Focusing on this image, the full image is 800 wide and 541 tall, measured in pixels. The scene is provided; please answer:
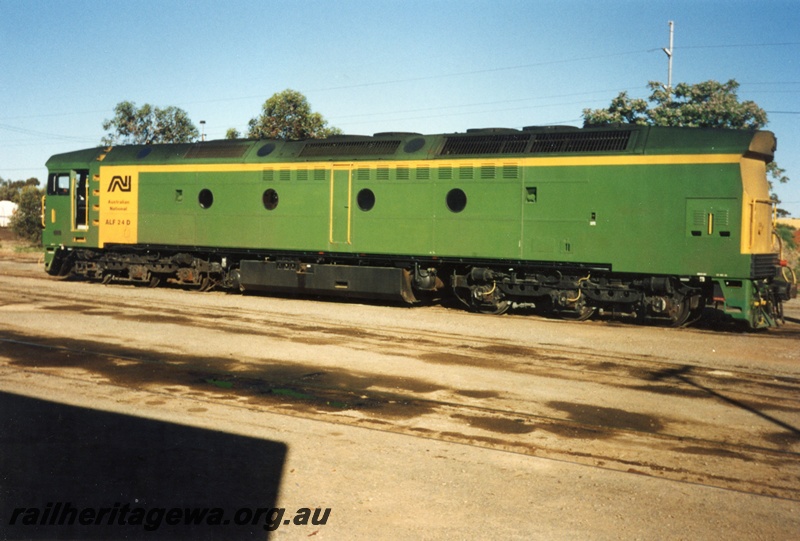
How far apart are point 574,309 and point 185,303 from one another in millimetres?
10020

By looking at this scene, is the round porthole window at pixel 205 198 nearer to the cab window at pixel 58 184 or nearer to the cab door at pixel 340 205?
the cab door at pixel 340 205

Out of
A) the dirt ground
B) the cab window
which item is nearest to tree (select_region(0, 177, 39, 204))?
the cab window

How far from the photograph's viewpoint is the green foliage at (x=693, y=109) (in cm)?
3419

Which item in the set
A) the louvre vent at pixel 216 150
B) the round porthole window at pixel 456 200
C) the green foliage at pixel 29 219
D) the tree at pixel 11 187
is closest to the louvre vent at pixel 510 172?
the round porthole window at pixel 456 200

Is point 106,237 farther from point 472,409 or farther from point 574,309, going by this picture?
point 472,409

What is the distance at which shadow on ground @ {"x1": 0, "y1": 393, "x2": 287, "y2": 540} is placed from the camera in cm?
561

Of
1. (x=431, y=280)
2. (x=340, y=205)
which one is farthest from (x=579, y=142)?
(x=340, y=205)

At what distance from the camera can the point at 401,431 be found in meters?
8.44

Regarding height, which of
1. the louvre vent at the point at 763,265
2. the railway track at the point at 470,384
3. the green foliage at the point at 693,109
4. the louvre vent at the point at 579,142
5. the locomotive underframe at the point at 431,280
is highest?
the green foliage at the point at 693,109

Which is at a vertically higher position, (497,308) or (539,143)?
(539,143)

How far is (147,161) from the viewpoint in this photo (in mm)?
23891

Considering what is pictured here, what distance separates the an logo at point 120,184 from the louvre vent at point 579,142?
13.5 metres

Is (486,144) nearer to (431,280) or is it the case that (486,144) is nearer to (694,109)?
(431,280)

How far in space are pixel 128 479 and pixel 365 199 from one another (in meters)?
14.1
